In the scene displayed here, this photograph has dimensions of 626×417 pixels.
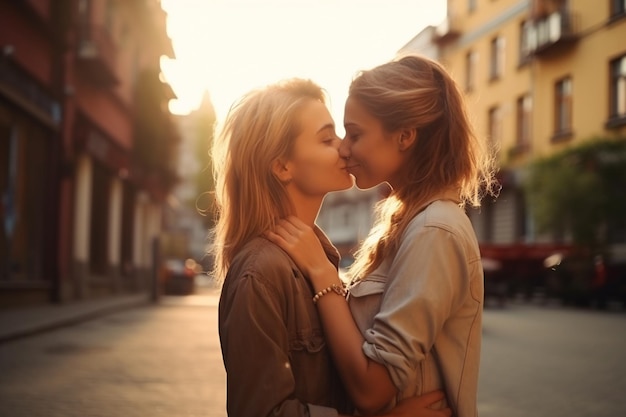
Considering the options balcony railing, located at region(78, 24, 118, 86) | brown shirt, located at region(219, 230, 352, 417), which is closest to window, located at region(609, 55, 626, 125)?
balcony railing, located at region(78, 24, 118, 86)

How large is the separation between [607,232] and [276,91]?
74.8 ft

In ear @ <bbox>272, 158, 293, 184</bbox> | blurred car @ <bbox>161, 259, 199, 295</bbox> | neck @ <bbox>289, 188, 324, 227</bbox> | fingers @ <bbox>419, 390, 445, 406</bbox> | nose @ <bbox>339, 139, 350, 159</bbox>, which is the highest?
nose @ <bbox>339, 139, 350, 159</bbox>

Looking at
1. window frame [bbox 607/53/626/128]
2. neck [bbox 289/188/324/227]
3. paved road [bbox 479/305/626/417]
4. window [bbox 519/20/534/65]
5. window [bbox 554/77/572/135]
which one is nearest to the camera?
neck [bbox 289/188/324/227]

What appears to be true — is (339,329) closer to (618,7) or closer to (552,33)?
(618,7)

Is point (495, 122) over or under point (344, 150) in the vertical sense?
over

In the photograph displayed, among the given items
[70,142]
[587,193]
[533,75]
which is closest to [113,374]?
[70,142]

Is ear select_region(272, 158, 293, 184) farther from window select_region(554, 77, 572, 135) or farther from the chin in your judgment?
window select_region(554, 77, 572, 135)

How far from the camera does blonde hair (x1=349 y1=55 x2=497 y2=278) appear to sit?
2.25m

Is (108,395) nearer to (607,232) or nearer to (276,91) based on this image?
(276,91)

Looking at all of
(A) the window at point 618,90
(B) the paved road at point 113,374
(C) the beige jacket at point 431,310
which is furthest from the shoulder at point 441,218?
(A) the window at point 618,90

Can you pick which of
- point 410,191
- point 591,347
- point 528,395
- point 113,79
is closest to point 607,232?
point 591,347

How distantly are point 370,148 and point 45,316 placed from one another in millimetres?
13455

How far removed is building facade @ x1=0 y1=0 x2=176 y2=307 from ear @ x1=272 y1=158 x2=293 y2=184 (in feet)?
44.2

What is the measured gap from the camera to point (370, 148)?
235 centimetres
